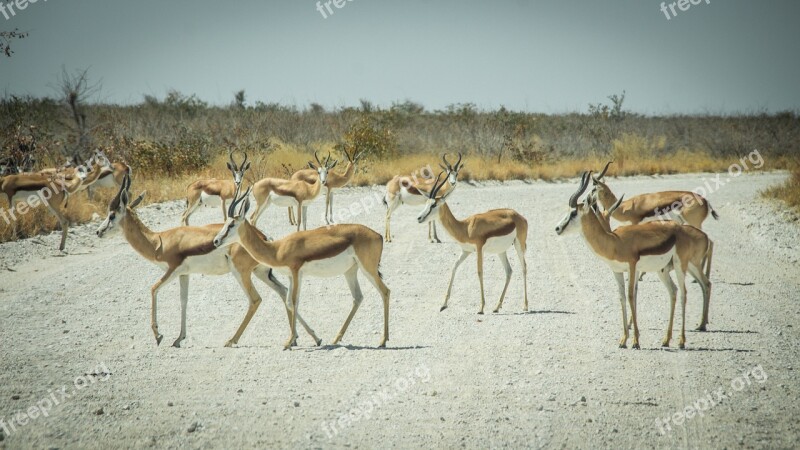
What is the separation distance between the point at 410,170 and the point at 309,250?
1869 centimetres

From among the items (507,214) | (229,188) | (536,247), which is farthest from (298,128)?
(507,214)

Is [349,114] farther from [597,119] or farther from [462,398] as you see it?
[462,398]

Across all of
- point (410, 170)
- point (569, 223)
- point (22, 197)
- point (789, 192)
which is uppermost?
point (569, 223)

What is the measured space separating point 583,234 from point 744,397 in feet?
8.74

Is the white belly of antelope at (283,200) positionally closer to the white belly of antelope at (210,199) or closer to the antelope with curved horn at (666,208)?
the white belly of antelope at (210,199)

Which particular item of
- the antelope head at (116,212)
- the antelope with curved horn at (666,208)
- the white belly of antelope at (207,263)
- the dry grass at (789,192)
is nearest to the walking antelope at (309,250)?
the white belly of antelope at (207,263)

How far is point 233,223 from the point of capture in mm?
8492

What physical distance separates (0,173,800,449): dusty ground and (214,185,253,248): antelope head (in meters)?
1.28

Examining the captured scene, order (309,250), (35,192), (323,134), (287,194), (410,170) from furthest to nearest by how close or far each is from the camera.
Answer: (323,134) < (410,170) < (287,194) < (35,192) < (309,250)

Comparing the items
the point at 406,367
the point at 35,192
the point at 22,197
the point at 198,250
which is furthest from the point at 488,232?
the point at 22,197

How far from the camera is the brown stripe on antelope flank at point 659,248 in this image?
8227 mm

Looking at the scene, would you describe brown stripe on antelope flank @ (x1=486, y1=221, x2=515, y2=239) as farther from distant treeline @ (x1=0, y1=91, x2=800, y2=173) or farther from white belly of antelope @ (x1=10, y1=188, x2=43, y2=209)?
distant treeline @ (x1=0, y1=91, x2=800, y2=173)

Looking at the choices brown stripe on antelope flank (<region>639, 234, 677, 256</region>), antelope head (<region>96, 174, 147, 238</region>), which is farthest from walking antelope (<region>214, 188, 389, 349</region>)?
brown stripe on antelope flank (<region>639, 234, 677, 256</region>)

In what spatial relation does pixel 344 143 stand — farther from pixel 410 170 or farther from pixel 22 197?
pixel 22 197
